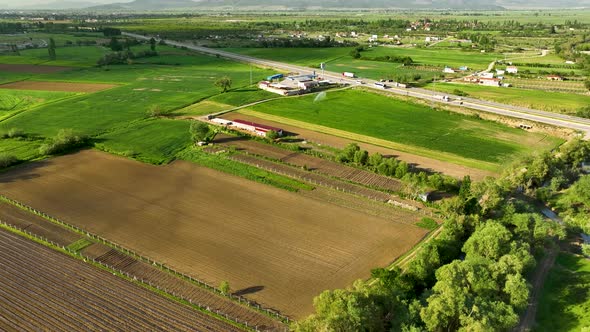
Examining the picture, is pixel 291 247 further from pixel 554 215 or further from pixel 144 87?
pixel 144 87

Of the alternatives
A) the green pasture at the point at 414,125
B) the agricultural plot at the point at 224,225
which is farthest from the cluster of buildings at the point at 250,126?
the agricultural plot at the point at 224,225

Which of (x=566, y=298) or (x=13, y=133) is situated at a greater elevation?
(x=13, y=133)

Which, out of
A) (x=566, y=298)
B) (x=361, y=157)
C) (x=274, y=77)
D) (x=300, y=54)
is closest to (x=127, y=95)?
(x=274, y=77)

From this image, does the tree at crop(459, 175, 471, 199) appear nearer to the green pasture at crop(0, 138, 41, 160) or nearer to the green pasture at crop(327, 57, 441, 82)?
the green pasture at crop(0, 138, 41, 160)

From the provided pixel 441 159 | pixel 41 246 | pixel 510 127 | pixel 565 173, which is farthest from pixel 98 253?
pixel 510 127

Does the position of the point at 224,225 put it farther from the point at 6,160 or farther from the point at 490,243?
the point at 6,160
